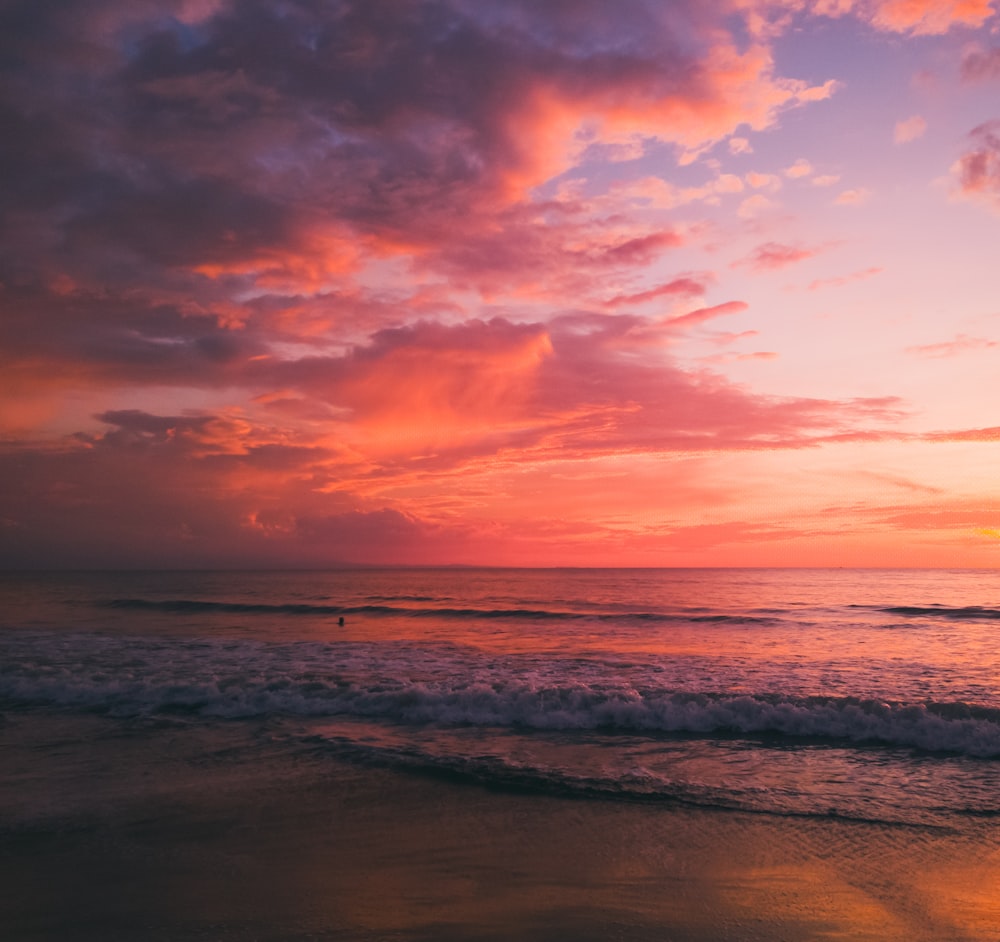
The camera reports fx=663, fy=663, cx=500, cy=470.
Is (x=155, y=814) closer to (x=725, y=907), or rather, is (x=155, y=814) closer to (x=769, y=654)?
(x=725, y=907)

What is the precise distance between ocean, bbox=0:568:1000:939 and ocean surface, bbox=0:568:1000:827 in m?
0.07

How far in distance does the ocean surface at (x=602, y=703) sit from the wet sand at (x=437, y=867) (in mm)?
921

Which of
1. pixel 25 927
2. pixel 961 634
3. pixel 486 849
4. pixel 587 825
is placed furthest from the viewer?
pixel 961 634

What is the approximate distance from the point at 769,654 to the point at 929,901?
19.4m

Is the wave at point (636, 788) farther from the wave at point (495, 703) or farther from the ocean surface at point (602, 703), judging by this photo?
the wave at point (495, 703)

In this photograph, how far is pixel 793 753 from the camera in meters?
11.8

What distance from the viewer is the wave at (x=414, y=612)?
134ft

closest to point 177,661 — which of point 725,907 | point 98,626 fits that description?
point 98,626

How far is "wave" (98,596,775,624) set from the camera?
134 ft

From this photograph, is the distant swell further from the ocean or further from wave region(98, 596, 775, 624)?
the ocean

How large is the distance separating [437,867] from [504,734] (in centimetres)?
612

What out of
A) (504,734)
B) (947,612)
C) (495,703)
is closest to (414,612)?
(495,703)

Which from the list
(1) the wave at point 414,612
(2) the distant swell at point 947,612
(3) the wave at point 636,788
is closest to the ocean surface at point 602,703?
(3) the wave at point 636,788

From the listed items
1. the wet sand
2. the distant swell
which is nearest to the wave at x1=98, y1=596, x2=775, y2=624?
the distant swell
